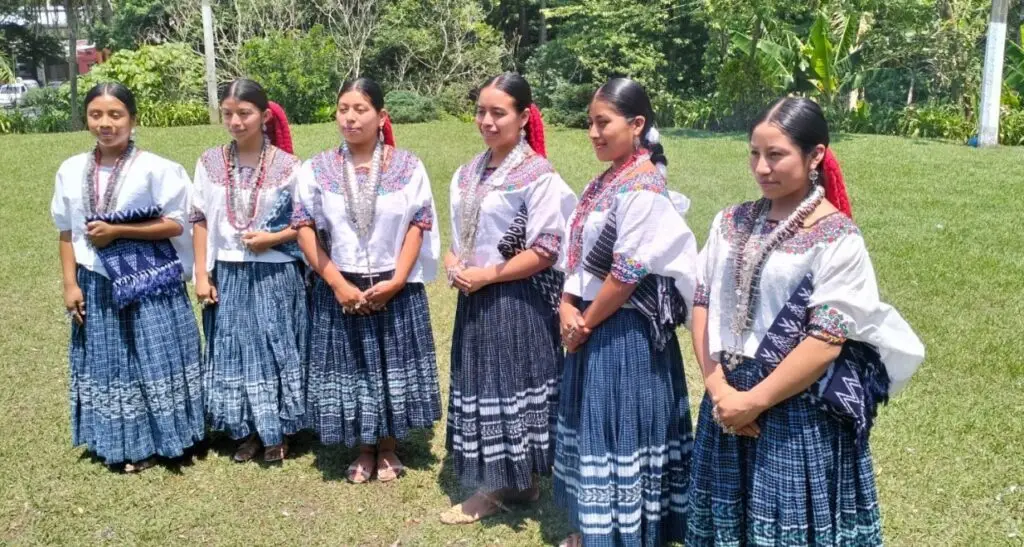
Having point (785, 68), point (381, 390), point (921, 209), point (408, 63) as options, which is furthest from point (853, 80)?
point (381, 390)

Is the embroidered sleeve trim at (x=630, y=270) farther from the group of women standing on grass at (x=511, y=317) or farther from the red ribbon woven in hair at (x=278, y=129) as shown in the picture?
the red ribbon woven in hair at (x=278, y=129)

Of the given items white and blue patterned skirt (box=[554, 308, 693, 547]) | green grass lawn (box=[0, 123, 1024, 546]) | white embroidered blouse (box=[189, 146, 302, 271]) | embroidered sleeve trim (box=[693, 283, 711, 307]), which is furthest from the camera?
white embroidered blouse (box=[189, 146, 302, 271])

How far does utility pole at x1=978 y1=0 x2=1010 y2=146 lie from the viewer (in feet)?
42.1

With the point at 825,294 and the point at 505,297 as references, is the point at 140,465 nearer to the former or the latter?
the point at 505,297

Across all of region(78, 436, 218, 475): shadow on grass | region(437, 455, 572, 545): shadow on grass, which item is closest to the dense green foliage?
region(437, 455, 572, 545): shadow on grass

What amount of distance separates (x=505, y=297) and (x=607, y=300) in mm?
596

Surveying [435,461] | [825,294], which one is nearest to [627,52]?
[435,461]

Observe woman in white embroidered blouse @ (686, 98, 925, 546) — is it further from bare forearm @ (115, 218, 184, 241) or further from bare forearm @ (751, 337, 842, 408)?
bare forearm @ (115, 218, 184, 241)

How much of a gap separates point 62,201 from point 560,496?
244 cm

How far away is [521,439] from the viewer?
3.46 m

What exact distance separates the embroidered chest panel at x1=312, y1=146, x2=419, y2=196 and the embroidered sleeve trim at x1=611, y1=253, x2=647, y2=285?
1.13m

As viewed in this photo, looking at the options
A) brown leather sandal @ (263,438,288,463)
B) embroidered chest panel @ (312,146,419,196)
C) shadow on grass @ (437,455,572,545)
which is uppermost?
embroidered chest panel @ (312,146,419,196)

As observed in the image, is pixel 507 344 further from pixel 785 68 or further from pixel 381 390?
pixel 785 68

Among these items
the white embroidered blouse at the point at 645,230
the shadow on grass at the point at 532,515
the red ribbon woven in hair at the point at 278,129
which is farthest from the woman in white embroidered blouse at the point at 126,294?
the white embroidered blouse at the point at 645,230
